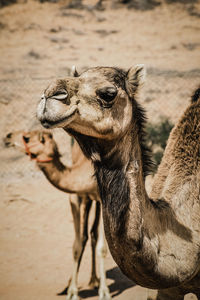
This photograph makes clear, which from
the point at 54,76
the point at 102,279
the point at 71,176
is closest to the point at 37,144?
the point at 71,176

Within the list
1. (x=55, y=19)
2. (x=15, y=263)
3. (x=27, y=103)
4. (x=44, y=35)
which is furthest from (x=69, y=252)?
(x=55, y=19)

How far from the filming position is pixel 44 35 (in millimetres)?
22891

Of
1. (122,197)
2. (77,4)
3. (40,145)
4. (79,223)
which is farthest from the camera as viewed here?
(77,4)

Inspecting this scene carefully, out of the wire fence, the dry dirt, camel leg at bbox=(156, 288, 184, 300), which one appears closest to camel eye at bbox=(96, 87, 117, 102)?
the dry dirt

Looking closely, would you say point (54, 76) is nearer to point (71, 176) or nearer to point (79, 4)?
point (71, 176)

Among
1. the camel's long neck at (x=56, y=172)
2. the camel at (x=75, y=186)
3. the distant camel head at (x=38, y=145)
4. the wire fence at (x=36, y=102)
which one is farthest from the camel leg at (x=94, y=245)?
the wire fence at (x=36, y=102)

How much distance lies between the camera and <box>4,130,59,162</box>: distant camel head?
18.4 ft

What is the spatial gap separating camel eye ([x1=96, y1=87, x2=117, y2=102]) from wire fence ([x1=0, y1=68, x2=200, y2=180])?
8705 millimetres

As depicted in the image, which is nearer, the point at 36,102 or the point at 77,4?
the point at 36,102

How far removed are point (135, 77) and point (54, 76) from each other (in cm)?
1256

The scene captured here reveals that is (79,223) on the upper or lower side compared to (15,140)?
lower

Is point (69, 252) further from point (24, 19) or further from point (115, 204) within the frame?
point (24, 19)

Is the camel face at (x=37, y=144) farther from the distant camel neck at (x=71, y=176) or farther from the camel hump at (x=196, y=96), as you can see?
the camel hump at (x=196, y=96)

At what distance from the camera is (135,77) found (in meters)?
2.64
